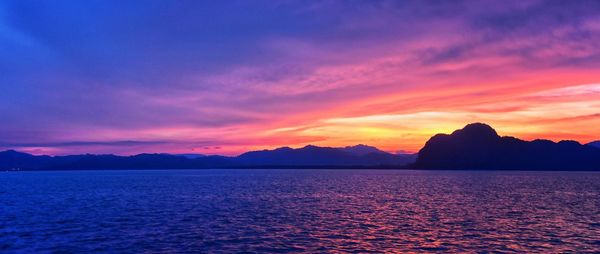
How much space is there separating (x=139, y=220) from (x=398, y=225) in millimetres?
35992

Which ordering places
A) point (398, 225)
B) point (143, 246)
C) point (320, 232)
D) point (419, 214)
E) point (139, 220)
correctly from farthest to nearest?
point (419, 214), point (139, 220), point (398, 225), point (320, 232), point (143, 246)

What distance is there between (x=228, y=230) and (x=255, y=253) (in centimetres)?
1336

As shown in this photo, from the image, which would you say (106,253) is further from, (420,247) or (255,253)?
(420,247)

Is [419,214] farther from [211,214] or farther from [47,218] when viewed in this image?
[47,218]

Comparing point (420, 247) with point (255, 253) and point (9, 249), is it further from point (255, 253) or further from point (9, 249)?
point (9, 249)

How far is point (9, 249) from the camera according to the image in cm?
4325

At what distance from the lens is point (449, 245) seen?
44656 mm

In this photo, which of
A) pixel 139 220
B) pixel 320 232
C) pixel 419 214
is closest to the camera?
pixel 320 232

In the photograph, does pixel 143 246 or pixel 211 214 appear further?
pixel 211 214

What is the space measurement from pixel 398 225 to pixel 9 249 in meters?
43.2

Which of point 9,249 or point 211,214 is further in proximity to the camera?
point 211,214

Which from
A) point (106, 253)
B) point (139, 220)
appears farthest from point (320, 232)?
point (139, 220)

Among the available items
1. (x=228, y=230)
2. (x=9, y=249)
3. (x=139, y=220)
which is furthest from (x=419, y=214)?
(x=9, y=249)

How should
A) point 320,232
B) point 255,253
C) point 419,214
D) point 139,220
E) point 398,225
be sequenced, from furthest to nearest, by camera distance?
point 419,214 < point 139,220 < point 398,225 < point 320,232 < point 255,253
